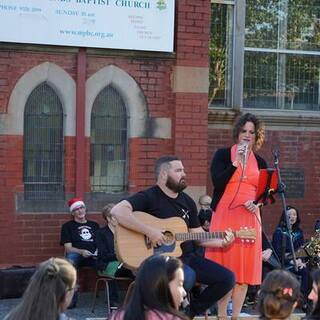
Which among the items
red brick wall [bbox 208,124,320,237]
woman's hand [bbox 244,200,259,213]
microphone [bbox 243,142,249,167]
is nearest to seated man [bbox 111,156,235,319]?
woman's hand [bbox 244,200,259,213]

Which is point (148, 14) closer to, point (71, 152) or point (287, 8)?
point (71, 152)

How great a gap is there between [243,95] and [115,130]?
210 centimetres

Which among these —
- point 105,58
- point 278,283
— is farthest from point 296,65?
point 278,283

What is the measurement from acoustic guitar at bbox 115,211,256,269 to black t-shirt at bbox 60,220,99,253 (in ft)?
7.12

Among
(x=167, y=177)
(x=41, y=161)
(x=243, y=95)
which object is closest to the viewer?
(x=167, y=177)

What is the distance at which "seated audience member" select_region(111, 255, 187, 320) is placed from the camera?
3.79 metres

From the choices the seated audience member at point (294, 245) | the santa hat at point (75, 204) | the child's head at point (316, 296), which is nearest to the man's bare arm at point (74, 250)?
the santa hat at point (75, 204)

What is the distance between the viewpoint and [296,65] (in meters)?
10.3

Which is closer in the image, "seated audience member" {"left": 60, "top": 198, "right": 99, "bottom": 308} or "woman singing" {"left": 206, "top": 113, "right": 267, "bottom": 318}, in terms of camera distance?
"woman singing" {"left": 206, "top": 113, "right": 267, "bottom": 318}

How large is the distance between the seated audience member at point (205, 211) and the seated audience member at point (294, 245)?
890 millimetres

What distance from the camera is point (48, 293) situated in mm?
3488

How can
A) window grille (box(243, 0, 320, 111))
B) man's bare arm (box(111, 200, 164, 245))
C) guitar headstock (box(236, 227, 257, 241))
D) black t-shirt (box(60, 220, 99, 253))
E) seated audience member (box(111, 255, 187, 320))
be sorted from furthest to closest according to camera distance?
window grille (box(243, 0, 320, 111)) → black t-shirt (box(60, 220, 99, 253)) → guitar headstock (box(236, 227, 257, 241)) → man's bare arm (box(111, 200, 164, 245)) → seated audience member (box(111, 255, 187, 320))

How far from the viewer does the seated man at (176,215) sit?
6277 millimetres

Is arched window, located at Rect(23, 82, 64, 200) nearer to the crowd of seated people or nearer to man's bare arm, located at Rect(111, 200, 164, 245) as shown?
man's bare arm, located at Rect(111, 200, 164, 245)
